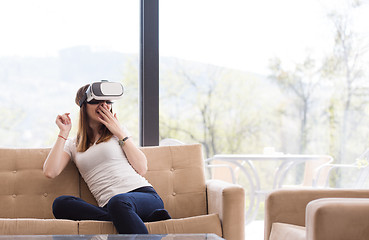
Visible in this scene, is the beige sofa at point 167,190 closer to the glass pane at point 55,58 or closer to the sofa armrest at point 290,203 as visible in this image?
the sofa armrest at point 290,203

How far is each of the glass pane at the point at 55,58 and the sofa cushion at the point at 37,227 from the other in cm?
115

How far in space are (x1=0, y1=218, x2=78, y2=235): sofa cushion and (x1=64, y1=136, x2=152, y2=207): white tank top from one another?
0.30m

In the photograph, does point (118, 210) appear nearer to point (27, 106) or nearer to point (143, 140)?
point (143, 140)

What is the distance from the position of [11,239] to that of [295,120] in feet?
8.00

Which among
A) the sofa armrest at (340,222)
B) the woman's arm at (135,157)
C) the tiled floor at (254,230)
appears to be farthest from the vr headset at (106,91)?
the tiled floor at (254,230)

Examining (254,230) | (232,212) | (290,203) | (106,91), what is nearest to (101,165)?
(106,91)

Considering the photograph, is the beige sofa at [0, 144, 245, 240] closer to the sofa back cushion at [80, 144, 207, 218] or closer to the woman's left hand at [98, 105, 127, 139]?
the sofa back cushion at [80, 144, 207, 218]

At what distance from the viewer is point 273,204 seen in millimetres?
2135

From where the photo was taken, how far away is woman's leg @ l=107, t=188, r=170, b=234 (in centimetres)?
199

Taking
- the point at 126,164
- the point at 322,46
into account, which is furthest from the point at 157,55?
the point at 322,46

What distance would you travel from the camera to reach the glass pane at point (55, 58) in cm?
312

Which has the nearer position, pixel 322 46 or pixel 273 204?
pixel 273 204

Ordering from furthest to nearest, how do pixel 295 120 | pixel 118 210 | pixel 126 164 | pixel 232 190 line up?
pixel 295 120 < pixel 126 164 < pixel 232 190 < pixel 118 210

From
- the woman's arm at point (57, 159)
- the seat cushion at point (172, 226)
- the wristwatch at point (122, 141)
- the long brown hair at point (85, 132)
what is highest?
the long brown hair at point (85, 132)
